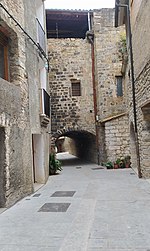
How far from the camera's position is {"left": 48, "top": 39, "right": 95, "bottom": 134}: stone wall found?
1501 centimetres

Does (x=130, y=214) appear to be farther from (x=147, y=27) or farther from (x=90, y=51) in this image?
(x=90, y=51)

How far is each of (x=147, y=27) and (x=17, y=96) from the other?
3.68 meters

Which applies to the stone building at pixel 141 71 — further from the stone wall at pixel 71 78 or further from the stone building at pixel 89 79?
the stone wall at pixel 71 78

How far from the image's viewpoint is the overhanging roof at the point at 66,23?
1540 centimetres

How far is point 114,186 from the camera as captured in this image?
825 cm

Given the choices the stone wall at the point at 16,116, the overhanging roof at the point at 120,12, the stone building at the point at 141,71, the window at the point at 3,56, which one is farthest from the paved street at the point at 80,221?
the overhanging roof at the point at 120,12

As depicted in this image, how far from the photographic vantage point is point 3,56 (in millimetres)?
7074

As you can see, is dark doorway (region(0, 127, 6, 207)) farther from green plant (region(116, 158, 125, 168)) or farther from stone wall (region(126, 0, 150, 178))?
green plant (region(116, 158, 125, 168))

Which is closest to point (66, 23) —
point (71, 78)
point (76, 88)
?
point (71, 78)

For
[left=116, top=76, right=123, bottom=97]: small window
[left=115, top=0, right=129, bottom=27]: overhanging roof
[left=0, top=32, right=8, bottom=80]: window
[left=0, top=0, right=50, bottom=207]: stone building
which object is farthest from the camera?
[left=116, top=76, right=123, bottom=97]: small window

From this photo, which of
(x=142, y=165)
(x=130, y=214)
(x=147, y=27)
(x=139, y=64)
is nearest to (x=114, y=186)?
(x=142, y=165)

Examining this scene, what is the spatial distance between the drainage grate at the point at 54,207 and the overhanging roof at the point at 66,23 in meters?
12.1

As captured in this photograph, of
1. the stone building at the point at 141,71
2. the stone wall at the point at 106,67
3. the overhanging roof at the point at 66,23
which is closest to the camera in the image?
the stone building at the point at 141,71

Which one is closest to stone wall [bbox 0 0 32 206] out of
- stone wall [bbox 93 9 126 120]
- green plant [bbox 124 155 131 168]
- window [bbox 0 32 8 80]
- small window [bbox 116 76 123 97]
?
window [bbox 0 32 8 80]
